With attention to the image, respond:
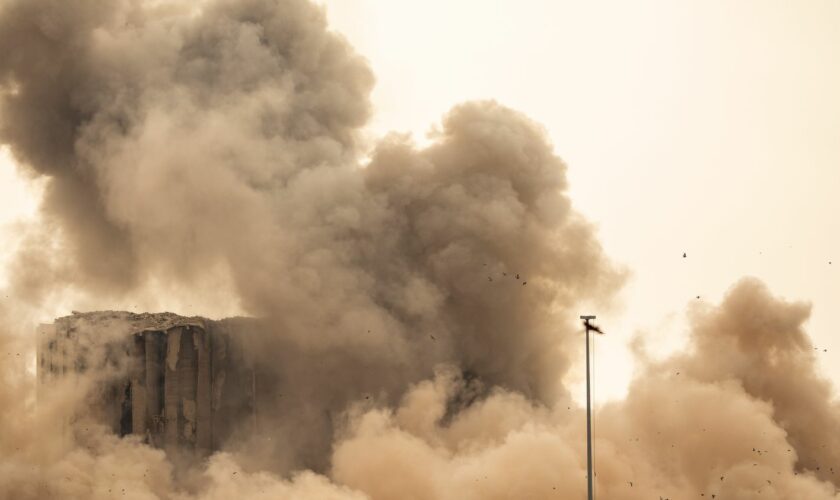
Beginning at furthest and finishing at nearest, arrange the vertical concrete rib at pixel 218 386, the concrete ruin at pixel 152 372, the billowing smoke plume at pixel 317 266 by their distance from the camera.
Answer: the vertical concrete rib at pixel 218 386, the concrete ruin at pixel 152 372, the billowing smoke plume at pixel 317 266

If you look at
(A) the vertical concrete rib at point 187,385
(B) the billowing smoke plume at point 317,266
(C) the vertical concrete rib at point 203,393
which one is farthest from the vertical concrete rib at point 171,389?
(B) the billowing smoke plume at point 317,266

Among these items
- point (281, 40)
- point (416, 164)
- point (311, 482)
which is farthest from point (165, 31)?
point (311, 482)

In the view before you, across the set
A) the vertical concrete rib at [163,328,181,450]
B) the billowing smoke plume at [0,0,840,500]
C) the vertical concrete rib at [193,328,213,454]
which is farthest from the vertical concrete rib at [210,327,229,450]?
the vertical concrete rib at [163,328,181,450]

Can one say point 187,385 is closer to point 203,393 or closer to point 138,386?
point 203,393

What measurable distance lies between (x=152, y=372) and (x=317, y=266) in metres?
9.71

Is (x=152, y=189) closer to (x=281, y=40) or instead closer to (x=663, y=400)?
(x=281, y=40)

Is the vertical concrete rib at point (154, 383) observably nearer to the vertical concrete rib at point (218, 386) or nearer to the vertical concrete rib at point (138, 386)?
the vertical concrete rib at point (138, 386)

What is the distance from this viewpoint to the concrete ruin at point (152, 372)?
7738 cm

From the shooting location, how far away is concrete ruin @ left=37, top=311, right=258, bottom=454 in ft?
254

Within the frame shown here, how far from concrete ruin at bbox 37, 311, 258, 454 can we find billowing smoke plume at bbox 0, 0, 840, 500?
3.92ft

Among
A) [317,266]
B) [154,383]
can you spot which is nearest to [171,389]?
[154,383]

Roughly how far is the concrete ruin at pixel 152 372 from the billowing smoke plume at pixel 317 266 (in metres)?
1.20

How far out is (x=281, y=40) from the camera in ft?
Answer: 282

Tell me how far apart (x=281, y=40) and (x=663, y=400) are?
97.7 feet
